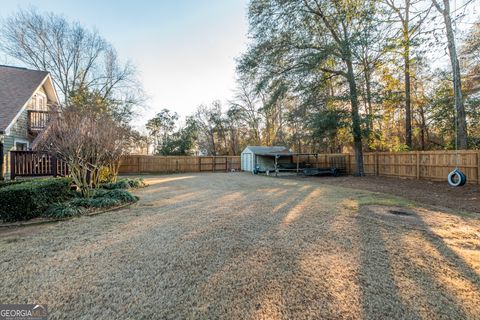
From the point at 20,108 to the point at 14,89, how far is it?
2338mm

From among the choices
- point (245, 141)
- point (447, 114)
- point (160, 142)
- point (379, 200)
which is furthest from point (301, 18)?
point (160, 142)

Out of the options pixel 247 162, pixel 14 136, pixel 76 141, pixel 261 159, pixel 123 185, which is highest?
pixel 14 136

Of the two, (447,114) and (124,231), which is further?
(447,114)

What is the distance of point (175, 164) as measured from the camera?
20953mm

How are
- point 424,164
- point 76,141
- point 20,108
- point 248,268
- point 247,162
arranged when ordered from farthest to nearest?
point 247,162, point 424,164, point 20,108, point 76,141, point 248,268

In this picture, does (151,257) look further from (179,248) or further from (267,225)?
(267,225)

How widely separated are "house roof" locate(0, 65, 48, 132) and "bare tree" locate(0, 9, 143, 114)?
563 cm

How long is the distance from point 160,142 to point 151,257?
26459 mm

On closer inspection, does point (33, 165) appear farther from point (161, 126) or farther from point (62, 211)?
point (161, 126)

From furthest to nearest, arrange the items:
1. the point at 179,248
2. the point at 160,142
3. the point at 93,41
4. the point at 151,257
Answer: the point at 160,142 → the point at 93,41 → the point at 179,248 → the point at 151,257

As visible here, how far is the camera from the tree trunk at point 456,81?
19.7ft

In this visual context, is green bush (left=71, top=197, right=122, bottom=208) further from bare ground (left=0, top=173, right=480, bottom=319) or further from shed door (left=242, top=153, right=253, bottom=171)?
shed door (left=242, top=153, right=253, bottom=171)

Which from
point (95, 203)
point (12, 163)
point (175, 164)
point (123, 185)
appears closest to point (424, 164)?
point (95, 203)

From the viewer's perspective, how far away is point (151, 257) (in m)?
2.91
